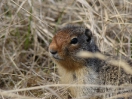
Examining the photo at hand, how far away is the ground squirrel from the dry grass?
0.62 metres

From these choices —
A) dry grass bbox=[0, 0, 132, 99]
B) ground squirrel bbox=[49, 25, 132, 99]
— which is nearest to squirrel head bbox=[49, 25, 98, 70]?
ground squirrel bbox=[49, 25, 132, 99]

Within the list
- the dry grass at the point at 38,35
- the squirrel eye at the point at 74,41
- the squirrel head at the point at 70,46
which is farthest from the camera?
the dry grass at the point at 38,35

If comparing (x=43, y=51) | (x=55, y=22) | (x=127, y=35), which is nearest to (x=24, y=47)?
(x=43, y=51)

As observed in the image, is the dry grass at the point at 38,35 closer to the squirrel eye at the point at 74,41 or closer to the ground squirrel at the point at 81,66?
the ground squirrel at the point at 81,66

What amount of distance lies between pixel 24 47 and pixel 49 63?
421 mm

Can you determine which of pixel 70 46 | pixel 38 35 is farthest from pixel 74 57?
pixel 38 35

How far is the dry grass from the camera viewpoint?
13.9ft

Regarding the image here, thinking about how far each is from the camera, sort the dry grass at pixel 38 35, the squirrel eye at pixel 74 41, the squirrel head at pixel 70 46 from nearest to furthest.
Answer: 1. the squirrel head at pixel 70 46
2. the squirrel eye at pixel 74 41
3. the dry grass at pixel 38 35

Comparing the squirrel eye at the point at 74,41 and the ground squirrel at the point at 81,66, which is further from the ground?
the squirrel eye at the point at 74,41

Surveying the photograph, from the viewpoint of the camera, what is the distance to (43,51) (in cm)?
468

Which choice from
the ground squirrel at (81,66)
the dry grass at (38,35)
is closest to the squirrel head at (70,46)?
the ground squirrel at (81,66)

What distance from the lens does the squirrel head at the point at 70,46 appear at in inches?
129

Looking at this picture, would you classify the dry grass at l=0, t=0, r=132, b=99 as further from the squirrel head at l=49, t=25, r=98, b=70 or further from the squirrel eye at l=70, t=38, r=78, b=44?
the squirrel eye at l=70, t=38, r=78, b=44

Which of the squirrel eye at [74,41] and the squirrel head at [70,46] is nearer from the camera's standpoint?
the squirrel head at [70,46]
